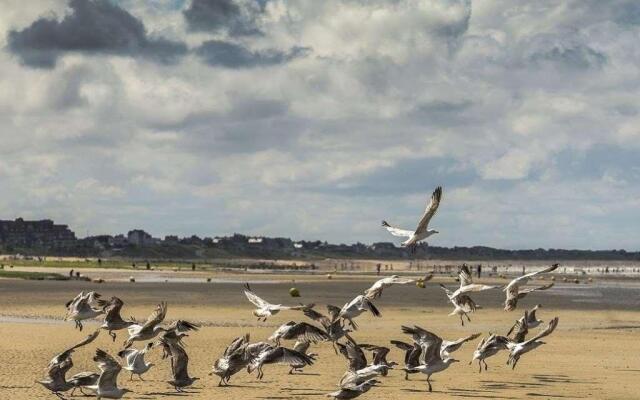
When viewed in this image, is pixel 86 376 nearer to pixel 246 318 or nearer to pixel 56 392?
pixel 56 392

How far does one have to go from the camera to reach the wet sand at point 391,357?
890 inches

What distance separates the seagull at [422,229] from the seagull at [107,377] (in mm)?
8834

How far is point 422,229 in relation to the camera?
1001 inches

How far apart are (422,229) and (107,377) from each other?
32.1 feet

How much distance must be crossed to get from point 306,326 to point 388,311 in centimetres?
2852

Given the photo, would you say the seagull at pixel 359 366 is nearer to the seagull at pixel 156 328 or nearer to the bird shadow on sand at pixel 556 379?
the seagull at pixel 156 328

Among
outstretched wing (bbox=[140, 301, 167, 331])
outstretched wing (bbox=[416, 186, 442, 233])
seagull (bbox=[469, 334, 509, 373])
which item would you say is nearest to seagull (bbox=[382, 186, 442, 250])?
outstretched wing (bbox=[416, 186, 442, 233])

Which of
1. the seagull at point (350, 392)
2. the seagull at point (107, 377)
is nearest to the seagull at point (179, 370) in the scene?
the seagull at point (107, 377)

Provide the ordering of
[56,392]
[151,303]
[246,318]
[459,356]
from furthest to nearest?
[151,303] → [246,318] → [459,356] → [56,392]

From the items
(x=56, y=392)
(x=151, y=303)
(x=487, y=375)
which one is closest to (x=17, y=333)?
(x=56, y=392)

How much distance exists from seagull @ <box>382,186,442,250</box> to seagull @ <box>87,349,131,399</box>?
29.0ft

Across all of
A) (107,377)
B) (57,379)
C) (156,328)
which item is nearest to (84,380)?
(57,379)

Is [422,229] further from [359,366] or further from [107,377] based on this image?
[107,377]

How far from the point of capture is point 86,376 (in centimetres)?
2005
